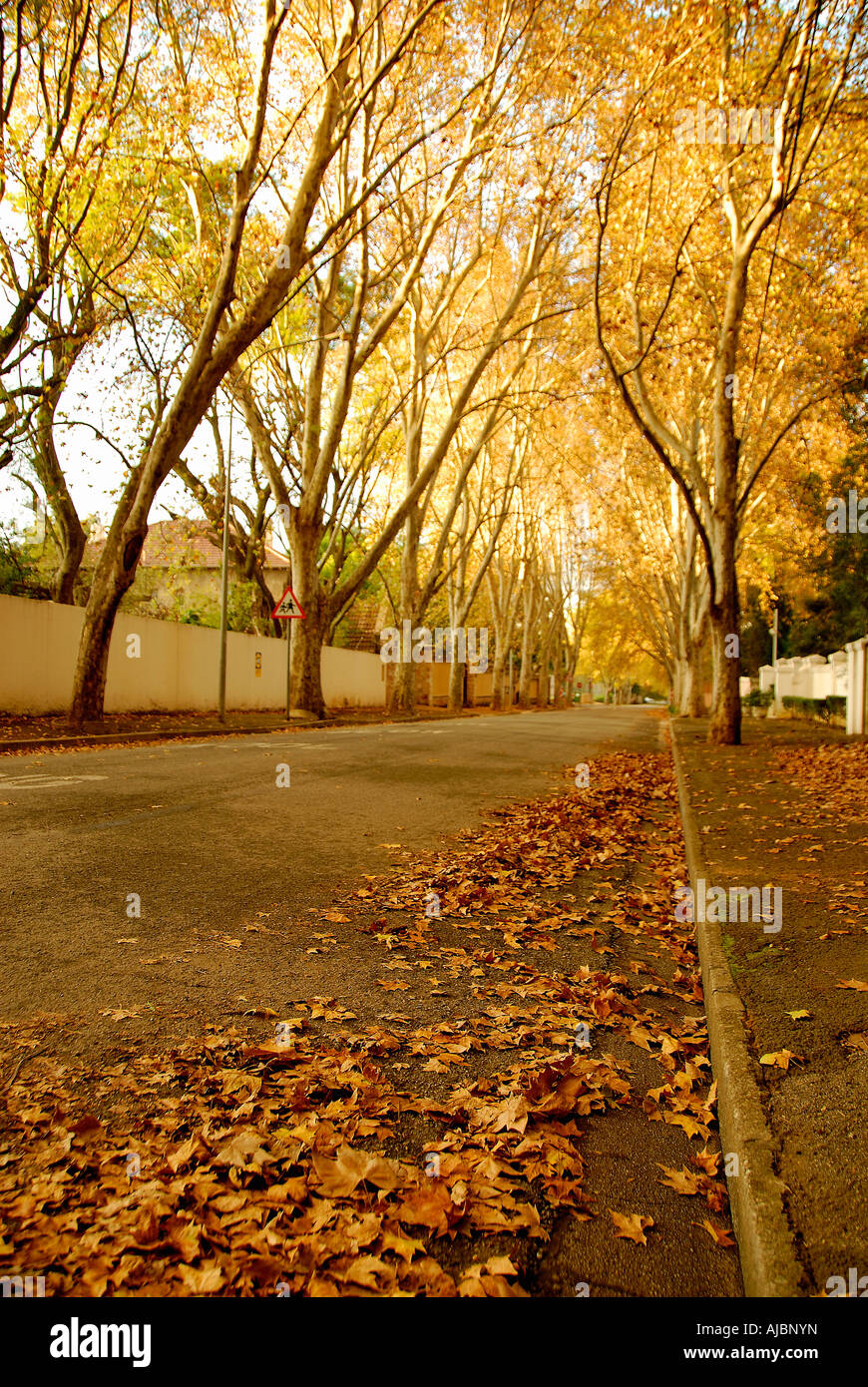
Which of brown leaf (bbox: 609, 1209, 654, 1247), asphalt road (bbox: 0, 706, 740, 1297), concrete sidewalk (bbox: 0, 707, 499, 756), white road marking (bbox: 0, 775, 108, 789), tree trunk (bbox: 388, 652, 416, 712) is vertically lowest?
brown leaf (bbox: 609, 1209, 654, 1247)

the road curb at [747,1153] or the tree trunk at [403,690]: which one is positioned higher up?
the tree trunk at [403,690]

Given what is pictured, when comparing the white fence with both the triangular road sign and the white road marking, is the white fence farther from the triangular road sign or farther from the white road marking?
the white road marking

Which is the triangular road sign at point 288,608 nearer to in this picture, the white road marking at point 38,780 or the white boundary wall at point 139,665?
the white boundary wall at point 139,665

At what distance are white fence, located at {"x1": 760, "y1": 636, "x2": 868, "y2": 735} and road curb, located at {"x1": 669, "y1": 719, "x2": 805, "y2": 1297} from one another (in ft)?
51.9

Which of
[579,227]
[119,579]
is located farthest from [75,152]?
[579,227]

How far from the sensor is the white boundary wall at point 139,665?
15.8 metres

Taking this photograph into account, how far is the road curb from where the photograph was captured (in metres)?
1.78

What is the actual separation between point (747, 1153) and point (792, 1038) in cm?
77

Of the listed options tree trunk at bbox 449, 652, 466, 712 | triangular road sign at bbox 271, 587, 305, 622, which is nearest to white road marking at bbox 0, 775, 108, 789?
triangular road sign at bbox 271, 587, 305, 622

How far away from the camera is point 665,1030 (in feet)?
11.0

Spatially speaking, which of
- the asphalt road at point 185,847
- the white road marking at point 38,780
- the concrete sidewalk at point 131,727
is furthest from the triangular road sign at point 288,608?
the white road marking at point 38,780

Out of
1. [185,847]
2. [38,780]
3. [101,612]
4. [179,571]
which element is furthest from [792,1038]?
[179,571]

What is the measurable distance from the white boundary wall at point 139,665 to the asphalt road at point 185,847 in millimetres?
4843

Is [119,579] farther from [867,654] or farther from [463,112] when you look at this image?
[867,654]
